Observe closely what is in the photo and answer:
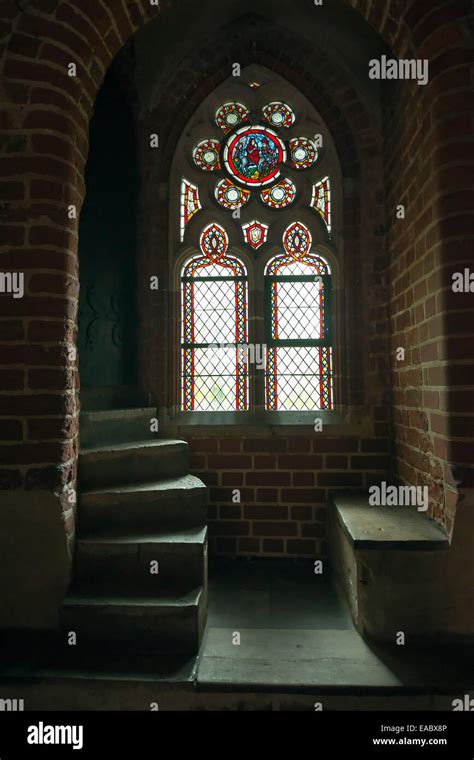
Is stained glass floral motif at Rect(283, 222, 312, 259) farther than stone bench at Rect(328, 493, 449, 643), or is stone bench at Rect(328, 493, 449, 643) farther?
stained glass floral motif at Rect(283, 222, 312, 259)

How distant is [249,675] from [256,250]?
3044 mm

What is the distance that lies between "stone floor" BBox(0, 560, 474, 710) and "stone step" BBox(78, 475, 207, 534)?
0.62m

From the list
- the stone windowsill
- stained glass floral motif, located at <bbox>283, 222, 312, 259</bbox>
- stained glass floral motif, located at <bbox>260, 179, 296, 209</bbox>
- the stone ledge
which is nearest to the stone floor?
the stone ledge

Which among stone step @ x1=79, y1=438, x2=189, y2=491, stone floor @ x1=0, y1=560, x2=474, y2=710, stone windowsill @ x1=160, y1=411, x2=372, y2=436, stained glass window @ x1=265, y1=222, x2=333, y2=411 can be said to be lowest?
stone floor @ x1=0, y1=560, x2=474, y2=710

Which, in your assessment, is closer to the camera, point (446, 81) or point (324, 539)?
point (446, 81)

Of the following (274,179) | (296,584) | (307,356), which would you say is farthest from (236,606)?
(274,179)

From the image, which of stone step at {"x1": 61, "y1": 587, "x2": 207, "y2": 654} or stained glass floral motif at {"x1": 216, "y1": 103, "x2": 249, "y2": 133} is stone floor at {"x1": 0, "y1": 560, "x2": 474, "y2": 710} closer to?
stone step at {"x1": 61, "y1": 587, "x2": 207, "y2": 654}

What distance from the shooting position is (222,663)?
2002 millimetres

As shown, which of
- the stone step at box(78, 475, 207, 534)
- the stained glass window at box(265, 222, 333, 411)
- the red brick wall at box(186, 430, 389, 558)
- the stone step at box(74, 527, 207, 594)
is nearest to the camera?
the stone step at box(74, 527, 207, 594)

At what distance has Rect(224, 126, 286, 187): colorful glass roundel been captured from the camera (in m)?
3.67

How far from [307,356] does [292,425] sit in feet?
2.10

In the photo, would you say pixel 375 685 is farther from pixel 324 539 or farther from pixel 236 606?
pixel 324 539

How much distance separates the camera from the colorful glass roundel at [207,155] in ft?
12.2

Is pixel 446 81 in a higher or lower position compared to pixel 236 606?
higher
